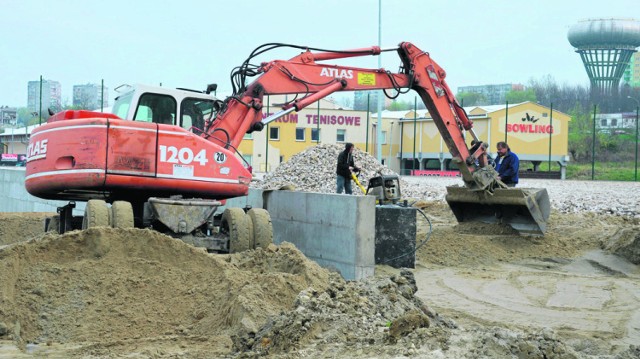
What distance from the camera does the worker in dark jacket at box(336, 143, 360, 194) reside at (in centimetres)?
1862

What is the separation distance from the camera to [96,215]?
10.5m

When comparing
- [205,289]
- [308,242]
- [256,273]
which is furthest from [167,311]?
[308,242]

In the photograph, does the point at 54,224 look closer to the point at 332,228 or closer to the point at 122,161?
the point at 122,161

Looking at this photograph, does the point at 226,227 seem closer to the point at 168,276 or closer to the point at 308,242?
the point at 308,242

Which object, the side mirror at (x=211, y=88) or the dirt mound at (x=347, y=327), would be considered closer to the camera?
the dirt mound at (x=347, y=327)

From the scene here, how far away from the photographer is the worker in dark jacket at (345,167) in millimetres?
18625

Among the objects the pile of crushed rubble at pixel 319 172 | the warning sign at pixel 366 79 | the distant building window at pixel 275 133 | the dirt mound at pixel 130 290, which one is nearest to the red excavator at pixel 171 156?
the warning sign at pixel 366 79

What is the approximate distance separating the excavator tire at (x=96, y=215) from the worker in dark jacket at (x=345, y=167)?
855 centimetres

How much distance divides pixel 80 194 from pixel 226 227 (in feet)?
6.62

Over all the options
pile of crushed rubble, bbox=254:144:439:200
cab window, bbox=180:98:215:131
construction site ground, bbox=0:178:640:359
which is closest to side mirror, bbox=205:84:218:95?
cab window, bbox=180:98:215:131

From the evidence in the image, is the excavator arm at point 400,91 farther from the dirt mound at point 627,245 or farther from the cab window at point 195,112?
the dirt mound at point 627,245

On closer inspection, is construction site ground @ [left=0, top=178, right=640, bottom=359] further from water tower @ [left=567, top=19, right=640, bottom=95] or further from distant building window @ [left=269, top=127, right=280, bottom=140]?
water tower @ [left=567, top=19, right=640, bottom=95]

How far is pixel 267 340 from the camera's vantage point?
6.24m

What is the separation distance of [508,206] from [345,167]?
468cm
